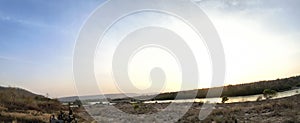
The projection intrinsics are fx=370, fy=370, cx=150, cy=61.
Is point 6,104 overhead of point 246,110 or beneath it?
overhead

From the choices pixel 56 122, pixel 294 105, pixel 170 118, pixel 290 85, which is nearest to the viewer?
pixel 56 122

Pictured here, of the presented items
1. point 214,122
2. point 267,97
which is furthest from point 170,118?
point 267,97

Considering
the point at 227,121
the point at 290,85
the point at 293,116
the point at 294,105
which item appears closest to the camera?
the point at 293,116

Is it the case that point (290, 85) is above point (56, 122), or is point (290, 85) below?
above

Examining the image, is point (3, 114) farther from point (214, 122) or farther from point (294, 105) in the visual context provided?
point (294, 105)

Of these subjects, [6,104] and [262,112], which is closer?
[262,112]

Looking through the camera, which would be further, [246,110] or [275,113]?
[246,110]

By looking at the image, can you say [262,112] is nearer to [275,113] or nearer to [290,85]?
[275,113]

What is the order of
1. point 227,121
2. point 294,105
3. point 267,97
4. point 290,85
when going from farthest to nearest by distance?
point 290,85 < point 267,97 < point 294,105 < point 227,121

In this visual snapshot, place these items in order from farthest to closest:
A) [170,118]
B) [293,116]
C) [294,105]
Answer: [170,118] → [294,105] → [293,116]

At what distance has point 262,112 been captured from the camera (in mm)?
32594

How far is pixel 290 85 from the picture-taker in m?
60.7

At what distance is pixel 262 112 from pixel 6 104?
23.6 meters

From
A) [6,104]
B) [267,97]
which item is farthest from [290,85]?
[6,104]
